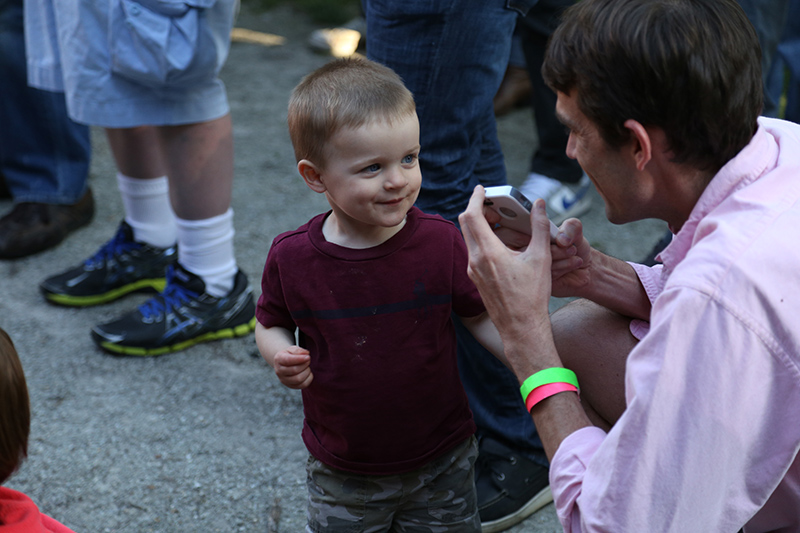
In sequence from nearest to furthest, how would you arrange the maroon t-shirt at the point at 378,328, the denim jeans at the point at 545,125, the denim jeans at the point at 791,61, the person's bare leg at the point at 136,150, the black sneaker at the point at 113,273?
the maroon t-shirt at the point at 378,328 → the person's bare leg at the point at 136,150 → the black sneaker at the point at 113,273 → the denim jeans at the point at 545,125 → the denim jeans at the point at 791,61

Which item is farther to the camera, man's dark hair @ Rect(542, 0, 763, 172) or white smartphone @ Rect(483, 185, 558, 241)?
white smartphone @ Rect(483, 185, 558, 241)

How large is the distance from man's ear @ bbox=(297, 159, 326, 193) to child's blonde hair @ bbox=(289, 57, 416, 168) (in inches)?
0.5

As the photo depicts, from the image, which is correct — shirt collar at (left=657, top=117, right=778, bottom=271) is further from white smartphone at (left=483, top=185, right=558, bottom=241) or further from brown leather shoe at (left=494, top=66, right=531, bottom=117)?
brown leather shoe at (left=494, top=66, right=531, bottom=117)

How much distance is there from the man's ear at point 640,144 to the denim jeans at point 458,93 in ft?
2.11

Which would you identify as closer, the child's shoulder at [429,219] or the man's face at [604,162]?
the man's face at [604,162]

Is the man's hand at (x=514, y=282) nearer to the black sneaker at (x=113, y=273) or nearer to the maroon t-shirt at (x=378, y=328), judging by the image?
the maroon t-shirt at (x=378, y=328)

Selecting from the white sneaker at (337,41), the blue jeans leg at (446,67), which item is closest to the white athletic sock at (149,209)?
the blue jeans leg at (446,67)

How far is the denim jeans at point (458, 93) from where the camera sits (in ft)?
5.54

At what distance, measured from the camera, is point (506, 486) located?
73.8 inches

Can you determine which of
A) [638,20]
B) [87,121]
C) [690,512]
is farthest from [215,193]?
[690,512]

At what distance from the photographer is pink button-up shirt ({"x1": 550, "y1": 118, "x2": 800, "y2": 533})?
100 centimetres

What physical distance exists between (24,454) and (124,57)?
1.32 m

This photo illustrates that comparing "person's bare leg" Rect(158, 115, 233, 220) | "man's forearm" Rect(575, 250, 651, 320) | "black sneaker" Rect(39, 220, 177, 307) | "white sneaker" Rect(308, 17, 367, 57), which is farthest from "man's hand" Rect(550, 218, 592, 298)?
"white sneaker" Rect(308, 17, 367, 57)

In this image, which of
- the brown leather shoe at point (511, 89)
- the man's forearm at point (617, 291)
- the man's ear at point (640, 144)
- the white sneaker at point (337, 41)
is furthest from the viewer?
the white sneaker at point (337, 41)
